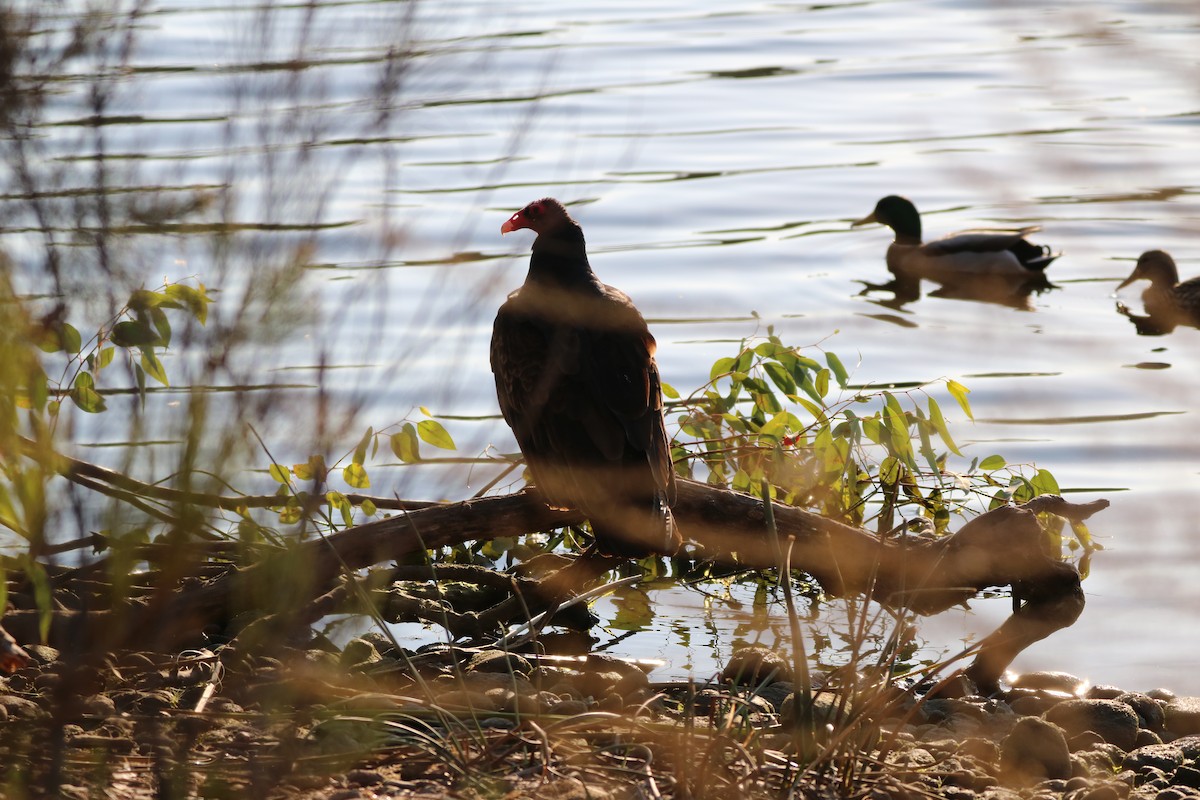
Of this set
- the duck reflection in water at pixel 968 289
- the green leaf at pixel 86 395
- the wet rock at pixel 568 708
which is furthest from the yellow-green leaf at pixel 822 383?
the duck reflection in water at pixel 968 289

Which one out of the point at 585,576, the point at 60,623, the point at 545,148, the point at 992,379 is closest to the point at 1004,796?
the point at 585,576

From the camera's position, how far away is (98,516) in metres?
2.93

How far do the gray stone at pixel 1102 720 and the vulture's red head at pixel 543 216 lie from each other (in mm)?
2754

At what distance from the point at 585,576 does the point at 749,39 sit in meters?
11.8

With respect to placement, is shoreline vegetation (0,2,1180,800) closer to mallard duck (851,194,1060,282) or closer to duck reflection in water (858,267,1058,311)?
duck reflection in water (858,267,1058,311)

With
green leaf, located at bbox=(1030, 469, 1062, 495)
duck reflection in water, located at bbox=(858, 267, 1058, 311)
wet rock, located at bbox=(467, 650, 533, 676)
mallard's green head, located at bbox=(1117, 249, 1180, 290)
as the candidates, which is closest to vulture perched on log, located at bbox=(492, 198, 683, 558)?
wet rock, located at bbox=(467, 650, 533, 676)

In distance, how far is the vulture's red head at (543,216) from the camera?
5.82 metres

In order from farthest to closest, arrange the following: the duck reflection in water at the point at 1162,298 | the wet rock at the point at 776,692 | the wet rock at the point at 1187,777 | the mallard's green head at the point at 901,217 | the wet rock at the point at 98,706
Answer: the mallard's green head at the point at 901,217 → the duck reflection in water at the point at 1162,298 → the wet rock at the point at 776,692 → the wet rock at the point at 1187,777 → the wet rock at the point at 98,706

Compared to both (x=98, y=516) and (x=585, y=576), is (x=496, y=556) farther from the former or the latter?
(x=98, y=516)

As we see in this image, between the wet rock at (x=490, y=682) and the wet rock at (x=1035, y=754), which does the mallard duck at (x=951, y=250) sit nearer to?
the wet rock at (x=1035, y=754)

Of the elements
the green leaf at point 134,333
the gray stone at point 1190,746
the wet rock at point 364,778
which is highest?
the green leaf at point 134,333

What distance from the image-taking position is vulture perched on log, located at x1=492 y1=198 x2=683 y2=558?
463 centimetres

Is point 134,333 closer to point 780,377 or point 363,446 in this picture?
point 363,446

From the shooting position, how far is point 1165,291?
970 cm
